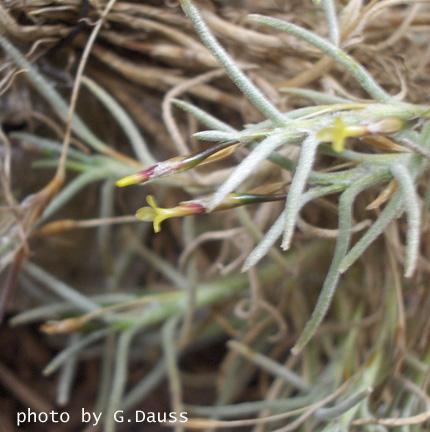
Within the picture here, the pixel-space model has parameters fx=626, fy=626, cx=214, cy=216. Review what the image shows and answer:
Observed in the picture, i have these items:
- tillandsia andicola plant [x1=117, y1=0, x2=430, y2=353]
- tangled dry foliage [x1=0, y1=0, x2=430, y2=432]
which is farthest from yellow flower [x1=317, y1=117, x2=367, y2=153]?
tangled dry foliage [x1=0, y1=0, x2=430, y2=432]

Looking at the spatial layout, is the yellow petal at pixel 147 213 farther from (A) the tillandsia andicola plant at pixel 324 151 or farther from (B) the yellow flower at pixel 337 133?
(B) the yellow flower at pixel 337 133

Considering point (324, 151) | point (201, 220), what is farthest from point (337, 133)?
point (201, 220)

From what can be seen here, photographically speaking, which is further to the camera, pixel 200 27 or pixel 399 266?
pixel 399 266

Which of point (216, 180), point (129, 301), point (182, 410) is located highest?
point (216, 180)

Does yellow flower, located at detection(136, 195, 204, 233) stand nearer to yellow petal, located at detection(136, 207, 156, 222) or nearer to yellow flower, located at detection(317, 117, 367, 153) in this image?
yellow petal, located at detection(136, 207, 156, 222)

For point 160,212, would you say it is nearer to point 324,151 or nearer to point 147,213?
point 147,213

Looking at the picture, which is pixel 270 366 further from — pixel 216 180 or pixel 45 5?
pixel 45 5

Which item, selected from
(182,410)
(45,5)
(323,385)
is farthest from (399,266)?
(45,5)
